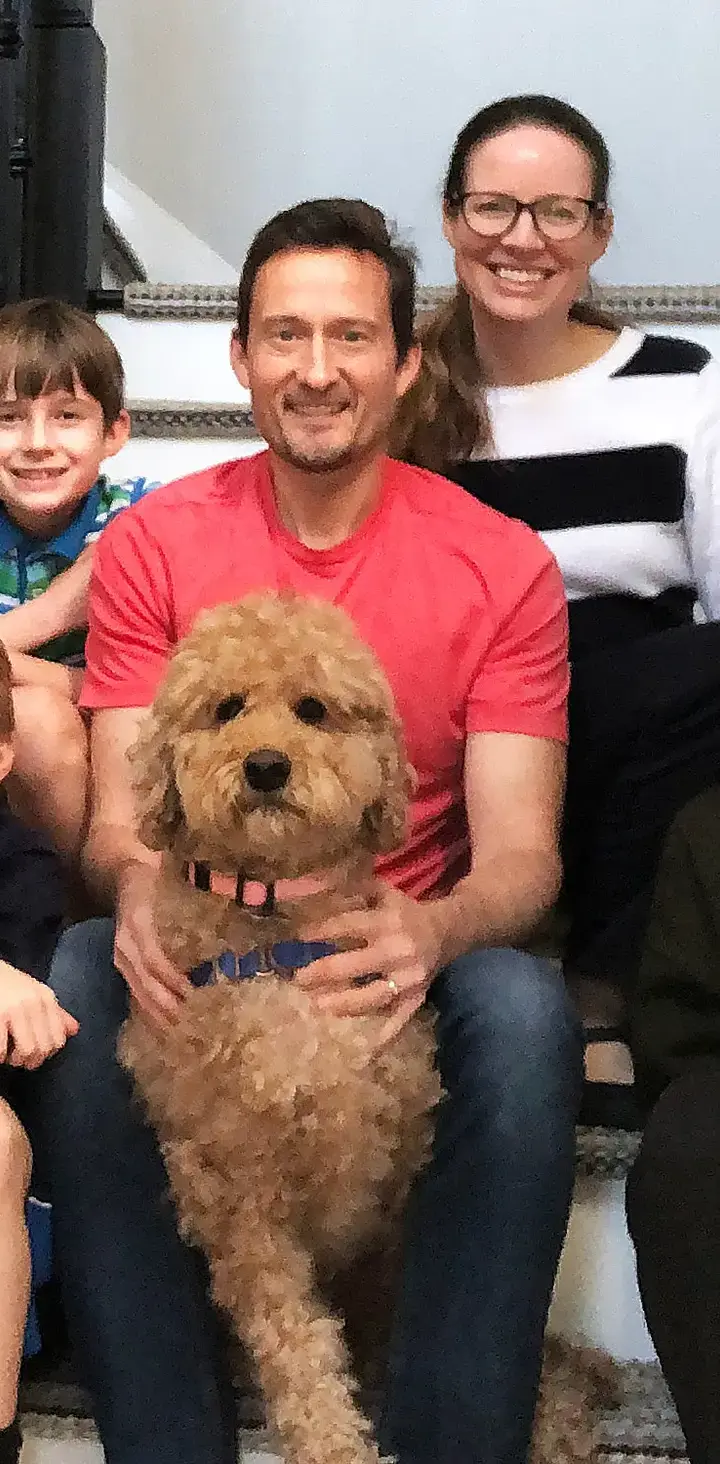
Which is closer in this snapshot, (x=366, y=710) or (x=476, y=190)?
(x=366, y=710)

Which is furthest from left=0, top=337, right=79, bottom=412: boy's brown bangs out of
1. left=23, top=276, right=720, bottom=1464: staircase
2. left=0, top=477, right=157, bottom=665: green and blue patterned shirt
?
left=23, top=276, right=720, bottom=1464: staircase

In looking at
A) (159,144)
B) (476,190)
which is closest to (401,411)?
(476,190)

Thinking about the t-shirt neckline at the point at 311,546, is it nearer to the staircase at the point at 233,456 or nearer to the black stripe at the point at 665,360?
the black stripe at the point at 665,360

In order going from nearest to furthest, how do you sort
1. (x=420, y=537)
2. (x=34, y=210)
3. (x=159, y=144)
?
(x=420, y=537) → (x=34, y=210) → (x=159, y=144)

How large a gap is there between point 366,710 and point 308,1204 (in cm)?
37

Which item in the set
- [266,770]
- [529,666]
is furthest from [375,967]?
[529,666]

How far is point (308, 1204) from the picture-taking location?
1.02 metres

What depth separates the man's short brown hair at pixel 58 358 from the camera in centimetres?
162

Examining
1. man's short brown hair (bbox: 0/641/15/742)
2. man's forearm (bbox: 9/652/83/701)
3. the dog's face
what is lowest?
man's forearm (bbox: 9/652/83/701)

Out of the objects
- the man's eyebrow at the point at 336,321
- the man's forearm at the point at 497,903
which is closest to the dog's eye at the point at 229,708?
the man's forearm at the point at 497,903

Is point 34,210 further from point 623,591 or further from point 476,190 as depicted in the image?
point 623,591

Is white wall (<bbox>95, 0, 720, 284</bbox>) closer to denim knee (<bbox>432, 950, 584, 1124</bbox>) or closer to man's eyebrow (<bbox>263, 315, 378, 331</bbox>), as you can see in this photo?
man's eyebrow (<bbox>263, 315, 378, 331</bbox>)

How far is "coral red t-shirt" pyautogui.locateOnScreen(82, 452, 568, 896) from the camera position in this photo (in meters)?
1.26

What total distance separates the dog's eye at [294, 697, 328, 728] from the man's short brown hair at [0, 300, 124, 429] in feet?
2.60
